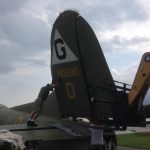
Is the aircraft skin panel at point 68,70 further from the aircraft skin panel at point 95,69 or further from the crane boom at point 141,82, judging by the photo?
the crane boom at point 141,82

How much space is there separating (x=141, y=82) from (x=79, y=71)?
5.54 ft

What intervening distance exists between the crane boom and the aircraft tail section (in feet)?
2.14

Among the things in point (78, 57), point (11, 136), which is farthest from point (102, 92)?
point (11, 136)

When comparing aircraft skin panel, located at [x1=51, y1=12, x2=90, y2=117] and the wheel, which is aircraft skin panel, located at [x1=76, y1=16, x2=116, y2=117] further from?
the wheel

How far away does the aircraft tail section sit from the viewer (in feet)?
41.5

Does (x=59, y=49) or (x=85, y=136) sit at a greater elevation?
(x=59, y=49)

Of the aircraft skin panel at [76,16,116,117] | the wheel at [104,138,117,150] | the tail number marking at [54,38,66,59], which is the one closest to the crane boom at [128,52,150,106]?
the aircraft skin panel at [76,16,116,117]

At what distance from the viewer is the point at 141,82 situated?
40.6ft

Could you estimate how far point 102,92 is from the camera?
12789 millimetres

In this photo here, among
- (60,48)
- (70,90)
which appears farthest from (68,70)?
(60,48)

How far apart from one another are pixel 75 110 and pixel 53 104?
1.40m

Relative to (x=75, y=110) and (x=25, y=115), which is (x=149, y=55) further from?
(x=25, y=115)

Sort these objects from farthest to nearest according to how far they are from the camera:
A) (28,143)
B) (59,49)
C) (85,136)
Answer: (59,49) → (85,136) → (28,143)

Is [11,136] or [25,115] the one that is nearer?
[11,136]
